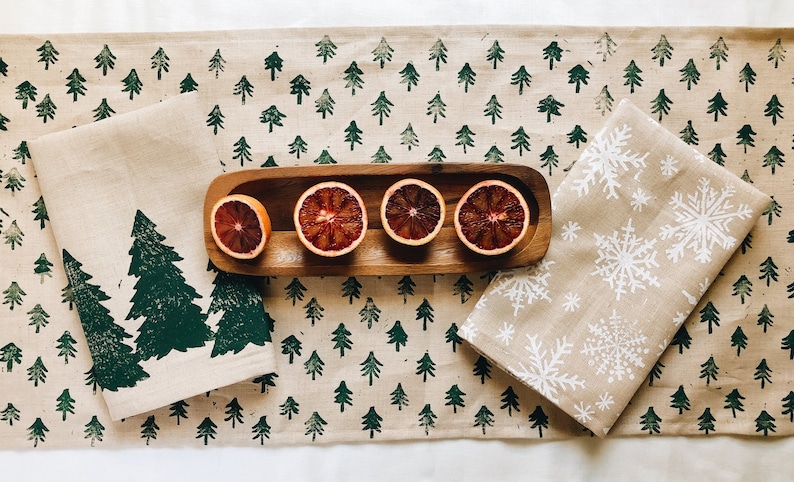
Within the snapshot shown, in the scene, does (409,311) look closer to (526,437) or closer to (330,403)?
(330,403)

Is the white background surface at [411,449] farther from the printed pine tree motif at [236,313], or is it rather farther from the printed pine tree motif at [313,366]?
the printed pine tree motif at [236,313]

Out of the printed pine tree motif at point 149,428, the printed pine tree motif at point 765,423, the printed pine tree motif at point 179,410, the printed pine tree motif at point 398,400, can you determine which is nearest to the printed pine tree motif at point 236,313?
the printed pine tree motif at point 179,410

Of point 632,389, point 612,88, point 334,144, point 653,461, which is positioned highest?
point 612,88

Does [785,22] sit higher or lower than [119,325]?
higher

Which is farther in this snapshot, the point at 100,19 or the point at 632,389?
the point at 100,19

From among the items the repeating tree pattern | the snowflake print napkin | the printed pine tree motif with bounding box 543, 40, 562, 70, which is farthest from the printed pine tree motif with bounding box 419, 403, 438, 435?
the printed pine tree motif with bounding box 543, 40, 562, 70

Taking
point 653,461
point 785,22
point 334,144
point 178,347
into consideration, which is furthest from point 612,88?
point 178,347
